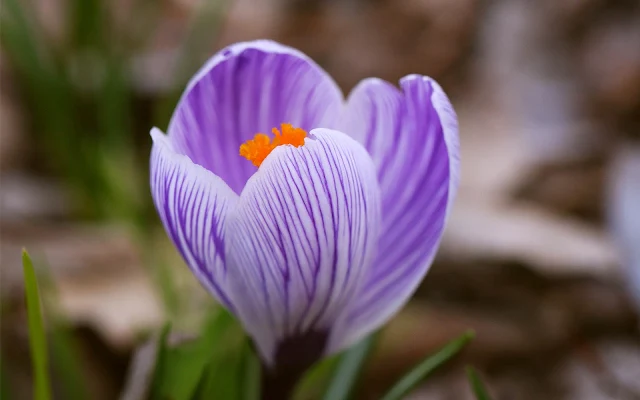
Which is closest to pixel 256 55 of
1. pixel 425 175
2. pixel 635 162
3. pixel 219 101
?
pixel 219 101

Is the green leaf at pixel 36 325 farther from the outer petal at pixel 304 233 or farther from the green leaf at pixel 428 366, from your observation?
the green leaf at pixel 428 366

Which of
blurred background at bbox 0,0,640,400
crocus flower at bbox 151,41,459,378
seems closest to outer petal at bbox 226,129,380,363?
crocus flower at bbox 151,41,459,378

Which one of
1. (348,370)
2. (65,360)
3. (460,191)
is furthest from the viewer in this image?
(460,191)

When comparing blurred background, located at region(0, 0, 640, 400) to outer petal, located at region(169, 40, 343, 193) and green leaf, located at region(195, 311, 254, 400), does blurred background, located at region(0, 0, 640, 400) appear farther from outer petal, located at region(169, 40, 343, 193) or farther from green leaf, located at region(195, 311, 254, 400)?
outer petal, located at region(169, 40, 343, 193)

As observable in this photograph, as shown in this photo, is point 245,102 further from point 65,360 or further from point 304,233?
point 65,360

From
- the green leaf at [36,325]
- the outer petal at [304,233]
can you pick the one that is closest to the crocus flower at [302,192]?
the outer petal at [304,233]

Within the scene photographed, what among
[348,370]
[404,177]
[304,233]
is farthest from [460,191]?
[304,233]
